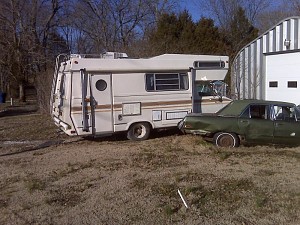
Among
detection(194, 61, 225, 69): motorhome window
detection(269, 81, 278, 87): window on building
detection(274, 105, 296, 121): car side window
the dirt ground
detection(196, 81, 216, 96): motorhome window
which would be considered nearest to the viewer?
the dirt ground

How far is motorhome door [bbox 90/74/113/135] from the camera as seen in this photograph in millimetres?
9461

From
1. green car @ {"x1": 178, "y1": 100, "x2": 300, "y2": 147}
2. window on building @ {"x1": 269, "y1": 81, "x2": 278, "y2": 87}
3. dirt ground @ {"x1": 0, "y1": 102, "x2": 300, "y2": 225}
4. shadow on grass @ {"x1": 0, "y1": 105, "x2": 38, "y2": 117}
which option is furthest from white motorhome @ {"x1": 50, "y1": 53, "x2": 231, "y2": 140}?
shadow on grass @ {"x1": 0, "y1": 105, "x2": 38, "y2": 117}

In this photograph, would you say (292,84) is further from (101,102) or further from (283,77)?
(101,102)

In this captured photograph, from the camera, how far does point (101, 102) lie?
9.57m

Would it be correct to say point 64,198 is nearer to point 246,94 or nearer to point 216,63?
point 216,63

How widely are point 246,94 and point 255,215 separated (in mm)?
11025

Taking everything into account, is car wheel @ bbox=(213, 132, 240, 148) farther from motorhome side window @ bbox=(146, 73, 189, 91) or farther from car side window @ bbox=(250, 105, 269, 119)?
motorhome side window @ bbox=(146, 73, 189, 91)

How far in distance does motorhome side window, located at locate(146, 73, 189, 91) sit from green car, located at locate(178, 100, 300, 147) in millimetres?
1824

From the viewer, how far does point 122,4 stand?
3225 cm

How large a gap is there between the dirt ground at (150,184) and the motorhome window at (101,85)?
5.36 ft

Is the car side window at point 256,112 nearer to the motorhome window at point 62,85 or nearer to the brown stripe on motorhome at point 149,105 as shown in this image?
the brown stripe on motorhome at point 149,105

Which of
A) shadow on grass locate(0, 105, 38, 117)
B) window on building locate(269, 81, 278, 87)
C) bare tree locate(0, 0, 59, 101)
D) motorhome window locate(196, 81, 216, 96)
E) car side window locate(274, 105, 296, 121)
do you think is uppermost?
bare tree locate(0, 0, 59, 101)

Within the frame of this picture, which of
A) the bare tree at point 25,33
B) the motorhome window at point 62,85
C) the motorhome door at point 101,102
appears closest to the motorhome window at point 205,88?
the motorhome door at point 101,102

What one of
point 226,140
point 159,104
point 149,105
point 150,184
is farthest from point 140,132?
point 150,184
